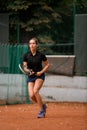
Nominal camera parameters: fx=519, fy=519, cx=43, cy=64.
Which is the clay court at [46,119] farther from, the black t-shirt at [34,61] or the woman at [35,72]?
the black t-shirt at [34,61]

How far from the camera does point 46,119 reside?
36.9 ft

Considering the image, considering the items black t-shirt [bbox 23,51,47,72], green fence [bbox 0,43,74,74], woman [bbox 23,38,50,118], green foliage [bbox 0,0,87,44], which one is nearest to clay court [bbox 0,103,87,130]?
woman [bbox 23,38,50,118]

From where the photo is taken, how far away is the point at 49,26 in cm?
1645

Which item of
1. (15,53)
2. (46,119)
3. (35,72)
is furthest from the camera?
(15,53)

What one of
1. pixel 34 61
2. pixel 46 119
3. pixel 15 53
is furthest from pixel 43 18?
pixel 46 119

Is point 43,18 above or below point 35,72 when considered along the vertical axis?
above

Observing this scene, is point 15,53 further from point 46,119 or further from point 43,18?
point 46,119

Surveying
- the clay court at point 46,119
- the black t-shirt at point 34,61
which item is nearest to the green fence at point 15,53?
the clay court at point 46,119

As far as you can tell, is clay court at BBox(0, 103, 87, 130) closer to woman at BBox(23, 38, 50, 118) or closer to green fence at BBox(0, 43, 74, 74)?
woman at BBox(23, 38, 50, 118)

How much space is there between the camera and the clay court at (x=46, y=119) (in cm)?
991

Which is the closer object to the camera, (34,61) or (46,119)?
(46,119)

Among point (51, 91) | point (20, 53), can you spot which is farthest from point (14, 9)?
point (51, 91)

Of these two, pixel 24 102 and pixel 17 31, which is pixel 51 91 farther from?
pixel 17 31

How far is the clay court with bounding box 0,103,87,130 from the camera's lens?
32.5 feet
